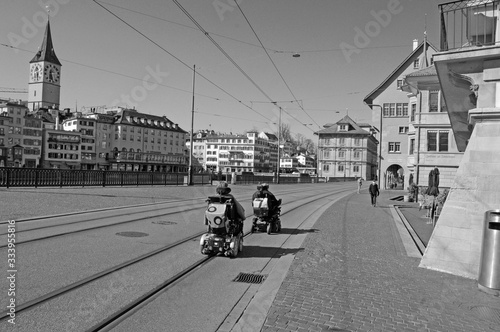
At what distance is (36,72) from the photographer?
148125mm

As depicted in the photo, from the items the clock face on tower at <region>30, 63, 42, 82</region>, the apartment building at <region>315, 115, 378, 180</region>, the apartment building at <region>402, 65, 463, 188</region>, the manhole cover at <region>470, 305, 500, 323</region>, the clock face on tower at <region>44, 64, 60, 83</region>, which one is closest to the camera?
the manhole cover at <region>470, 305, 500, 323</region>

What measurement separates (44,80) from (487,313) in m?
162

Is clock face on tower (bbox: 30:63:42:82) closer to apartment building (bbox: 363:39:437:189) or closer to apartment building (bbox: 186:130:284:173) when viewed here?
apartment building (bbox: 186:130:284:173)

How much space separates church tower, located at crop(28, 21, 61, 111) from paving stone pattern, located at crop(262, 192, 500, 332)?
514 feet

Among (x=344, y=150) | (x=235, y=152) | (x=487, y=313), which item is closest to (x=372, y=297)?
(x=487, y=313)

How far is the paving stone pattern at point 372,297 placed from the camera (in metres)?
4.73

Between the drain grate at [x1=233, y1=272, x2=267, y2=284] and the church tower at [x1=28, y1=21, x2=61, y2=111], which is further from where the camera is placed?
the church tower at [x1=28, y1=21, x2=61, y2=111]

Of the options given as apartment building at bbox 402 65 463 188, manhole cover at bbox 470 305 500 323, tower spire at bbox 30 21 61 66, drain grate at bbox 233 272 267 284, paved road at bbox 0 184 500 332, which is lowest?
drain grate at bbox 233 272 267 284

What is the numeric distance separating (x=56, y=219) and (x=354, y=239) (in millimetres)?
8810

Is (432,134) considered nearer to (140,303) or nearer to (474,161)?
(474,161)

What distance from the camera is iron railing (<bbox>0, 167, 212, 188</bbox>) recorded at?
66.5ft

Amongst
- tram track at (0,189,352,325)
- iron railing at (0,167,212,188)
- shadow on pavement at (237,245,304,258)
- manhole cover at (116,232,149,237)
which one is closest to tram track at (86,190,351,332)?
tram track at (0,189,352,325)

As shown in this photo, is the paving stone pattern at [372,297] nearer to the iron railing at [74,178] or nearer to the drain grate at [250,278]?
the drain grate at [250,278]

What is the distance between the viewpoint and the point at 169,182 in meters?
34.0
